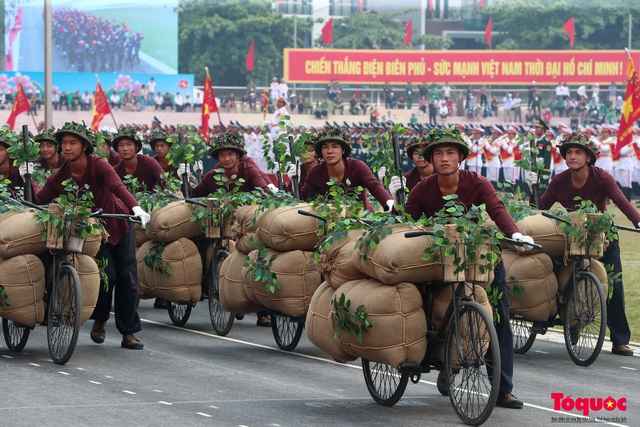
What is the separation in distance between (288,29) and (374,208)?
77261 millimetres

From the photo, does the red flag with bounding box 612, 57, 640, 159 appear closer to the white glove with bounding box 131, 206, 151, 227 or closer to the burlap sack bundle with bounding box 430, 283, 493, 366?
the white glove with bounding box 131, 206, 151, 227

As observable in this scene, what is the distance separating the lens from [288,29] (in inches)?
3546

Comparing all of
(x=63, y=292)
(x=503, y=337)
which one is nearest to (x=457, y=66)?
(x=63, y=292)

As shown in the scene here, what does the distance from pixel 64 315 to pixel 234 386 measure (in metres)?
1.73

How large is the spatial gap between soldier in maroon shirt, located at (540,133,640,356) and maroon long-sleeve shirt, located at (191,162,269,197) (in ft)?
10.4

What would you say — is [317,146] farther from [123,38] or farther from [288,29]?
[288,29]

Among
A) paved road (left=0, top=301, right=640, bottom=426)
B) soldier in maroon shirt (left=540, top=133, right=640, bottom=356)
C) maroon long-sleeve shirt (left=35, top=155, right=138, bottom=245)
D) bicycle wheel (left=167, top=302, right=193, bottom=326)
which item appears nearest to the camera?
paved road (left=0, top=301, right=640, bottom=426)

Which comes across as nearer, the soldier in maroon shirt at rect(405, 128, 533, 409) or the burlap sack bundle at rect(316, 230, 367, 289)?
the soldier in maroon shirt at rect(405, 128, 533, 409)

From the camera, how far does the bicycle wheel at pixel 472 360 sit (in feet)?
28.6

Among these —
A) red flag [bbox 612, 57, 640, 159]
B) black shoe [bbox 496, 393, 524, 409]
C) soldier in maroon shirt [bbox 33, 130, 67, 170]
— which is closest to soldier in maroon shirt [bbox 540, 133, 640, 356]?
black shoe [bbox 496, 393, 524, 409]

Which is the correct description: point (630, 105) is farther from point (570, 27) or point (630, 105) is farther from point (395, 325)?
point (570, 27)

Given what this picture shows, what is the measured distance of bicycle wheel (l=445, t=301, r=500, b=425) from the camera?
8.73 meters

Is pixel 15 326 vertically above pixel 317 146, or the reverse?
pixel 317 146

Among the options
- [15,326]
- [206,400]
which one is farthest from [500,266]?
[15,326]
